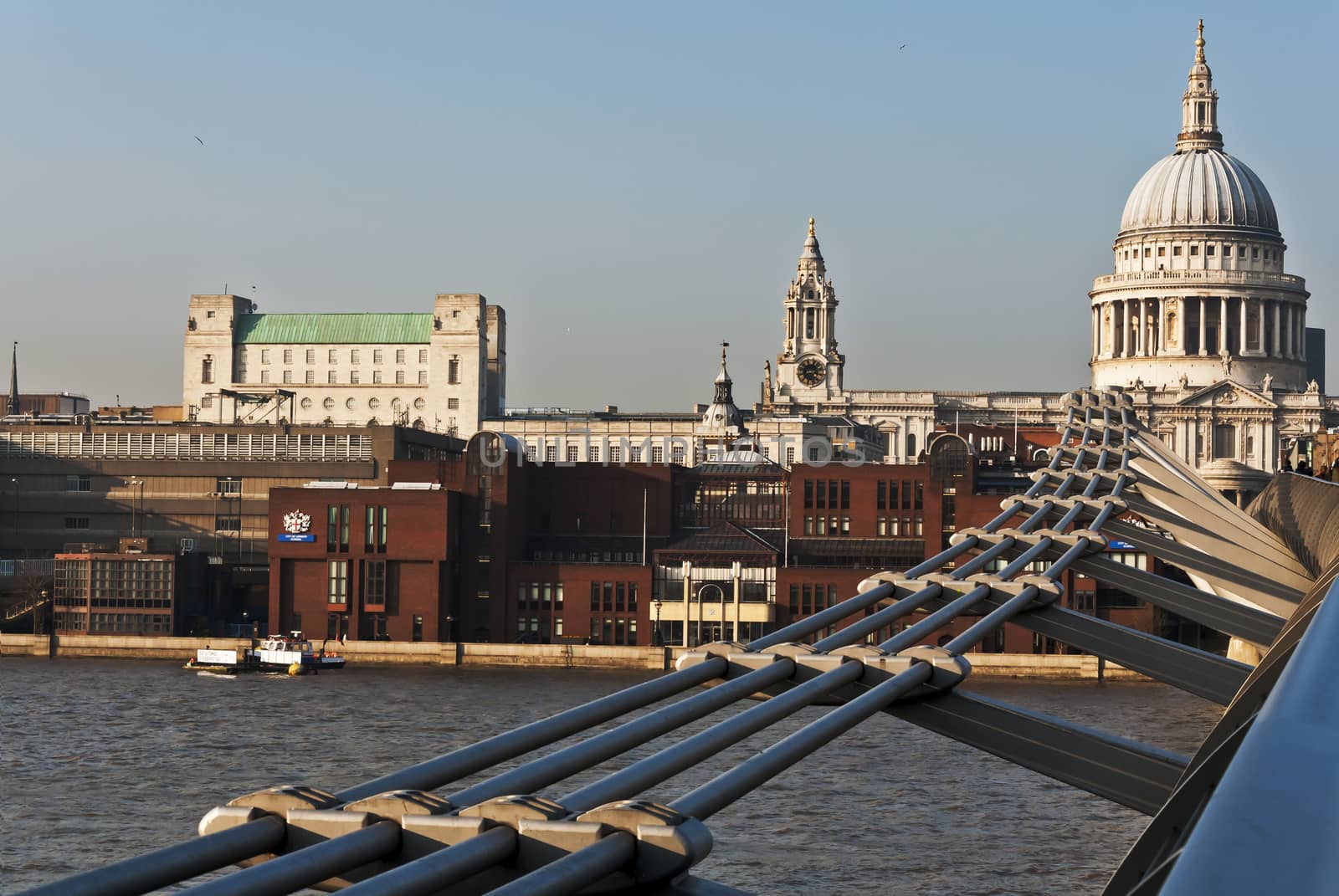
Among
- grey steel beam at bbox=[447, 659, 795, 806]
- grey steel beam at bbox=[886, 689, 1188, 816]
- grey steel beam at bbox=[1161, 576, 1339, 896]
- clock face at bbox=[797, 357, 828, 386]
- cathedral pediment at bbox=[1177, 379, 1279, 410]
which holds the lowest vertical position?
grey steel beam at bbox=[886, 689, 1188, 816]

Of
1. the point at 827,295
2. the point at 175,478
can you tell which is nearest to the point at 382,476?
the point at 175,478

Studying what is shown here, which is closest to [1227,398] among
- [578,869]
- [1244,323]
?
[1244,323]

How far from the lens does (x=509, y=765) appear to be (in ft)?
100

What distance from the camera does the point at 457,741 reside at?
34938mm

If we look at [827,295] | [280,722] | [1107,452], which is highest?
[827,295]

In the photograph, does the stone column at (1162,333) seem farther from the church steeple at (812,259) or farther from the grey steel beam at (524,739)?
the grey steel beam at (524,739)

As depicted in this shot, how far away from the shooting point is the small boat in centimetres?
5612

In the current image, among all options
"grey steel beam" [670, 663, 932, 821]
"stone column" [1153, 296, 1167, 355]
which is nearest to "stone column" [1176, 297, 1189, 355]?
"stone column" [1153, 296, 1167, 355]

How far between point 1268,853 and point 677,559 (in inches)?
2398

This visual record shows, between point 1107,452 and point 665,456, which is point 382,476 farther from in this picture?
point 1107,452

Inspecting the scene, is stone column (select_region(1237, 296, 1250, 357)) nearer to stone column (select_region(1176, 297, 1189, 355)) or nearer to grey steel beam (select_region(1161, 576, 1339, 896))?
stone column (select_region(1176, 297, 1189, 355))

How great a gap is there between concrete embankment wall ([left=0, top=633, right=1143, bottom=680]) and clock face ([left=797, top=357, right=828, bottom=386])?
189 feet

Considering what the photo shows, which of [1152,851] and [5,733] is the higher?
[1152,851]

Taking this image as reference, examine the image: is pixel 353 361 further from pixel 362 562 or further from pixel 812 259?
pixel 362 562
